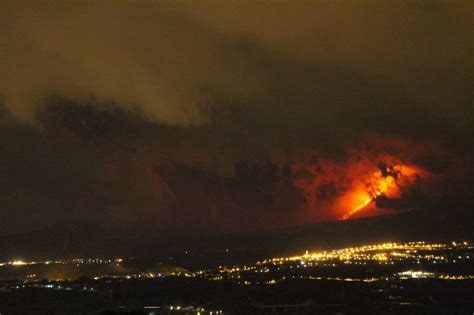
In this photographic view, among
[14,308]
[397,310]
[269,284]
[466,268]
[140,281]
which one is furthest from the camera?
[466,268]

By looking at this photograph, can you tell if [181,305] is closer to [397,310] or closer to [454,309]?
[397,310]

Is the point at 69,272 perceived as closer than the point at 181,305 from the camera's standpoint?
No

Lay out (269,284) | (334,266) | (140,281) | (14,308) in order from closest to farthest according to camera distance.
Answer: (14,308) → (269,284) → (140,281) → (334,266)

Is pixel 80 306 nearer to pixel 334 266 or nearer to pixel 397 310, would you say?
pixel 397 310

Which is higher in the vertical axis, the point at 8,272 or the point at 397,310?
the point at 8,272

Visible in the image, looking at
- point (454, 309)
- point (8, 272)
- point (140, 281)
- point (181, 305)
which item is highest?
point (8, 272)

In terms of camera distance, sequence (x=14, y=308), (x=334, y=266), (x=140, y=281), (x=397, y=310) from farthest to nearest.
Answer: (x=334, y=266) → (x=140, y=281) → (x=14, y=308) → (x=397, y=310)

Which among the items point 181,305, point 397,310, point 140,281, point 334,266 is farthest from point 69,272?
point 397,310

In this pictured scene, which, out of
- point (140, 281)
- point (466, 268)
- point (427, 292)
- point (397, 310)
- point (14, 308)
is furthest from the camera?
point (466, 268)

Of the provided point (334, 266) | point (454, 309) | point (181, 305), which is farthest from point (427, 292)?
point (334, 266)
